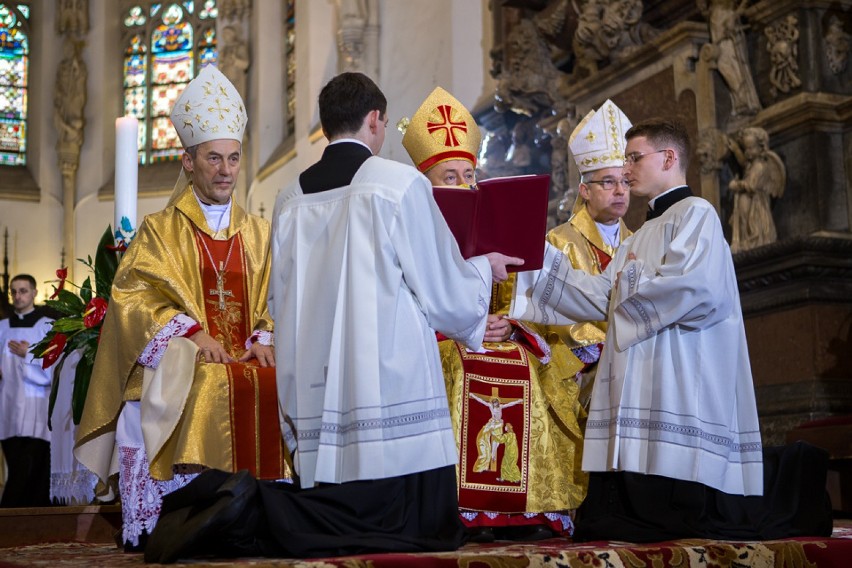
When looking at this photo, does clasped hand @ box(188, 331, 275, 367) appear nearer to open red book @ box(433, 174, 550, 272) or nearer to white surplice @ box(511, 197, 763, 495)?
open red book @ box(433, 174, 550, 272)

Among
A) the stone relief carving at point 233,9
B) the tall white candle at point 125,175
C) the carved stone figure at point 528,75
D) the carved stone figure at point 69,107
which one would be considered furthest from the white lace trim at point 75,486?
the carved stone figure at point 69,107

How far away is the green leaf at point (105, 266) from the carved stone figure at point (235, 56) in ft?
44.1

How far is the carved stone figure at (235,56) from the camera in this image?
1866cm

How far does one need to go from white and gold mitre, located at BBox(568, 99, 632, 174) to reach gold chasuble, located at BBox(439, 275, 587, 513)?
3.16ft

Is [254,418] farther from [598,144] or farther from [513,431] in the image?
[598,144]

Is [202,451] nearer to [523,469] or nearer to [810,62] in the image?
[523,469]

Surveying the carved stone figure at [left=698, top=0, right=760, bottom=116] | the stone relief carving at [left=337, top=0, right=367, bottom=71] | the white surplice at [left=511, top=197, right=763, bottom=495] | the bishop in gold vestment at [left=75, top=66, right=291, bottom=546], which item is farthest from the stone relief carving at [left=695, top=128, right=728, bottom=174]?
the stone relief carving at [left=337, top=0, right=367, bottom=71]

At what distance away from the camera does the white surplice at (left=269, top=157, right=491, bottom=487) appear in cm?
369

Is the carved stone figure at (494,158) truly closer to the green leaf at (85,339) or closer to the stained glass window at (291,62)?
the green leaf at (85,339)

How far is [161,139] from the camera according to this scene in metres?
20.4

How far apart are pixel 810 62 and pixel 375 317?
14.5ft

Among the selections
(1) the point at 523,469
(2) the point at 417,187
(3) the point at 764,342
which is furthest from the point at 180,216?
(3) the point at 764,342

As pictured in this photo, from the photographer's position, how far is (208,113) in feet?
16.0

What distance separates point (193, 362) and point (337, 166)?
3.05ft
